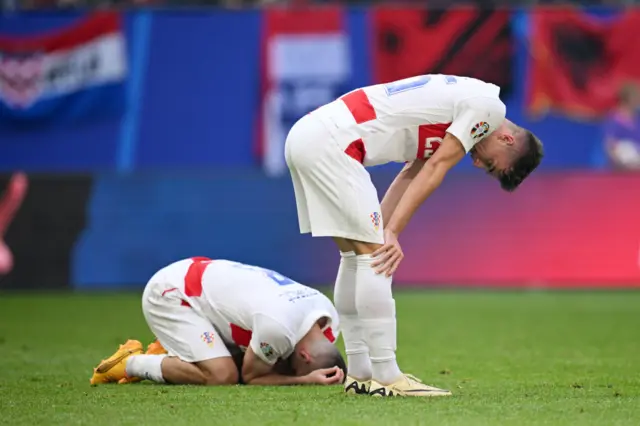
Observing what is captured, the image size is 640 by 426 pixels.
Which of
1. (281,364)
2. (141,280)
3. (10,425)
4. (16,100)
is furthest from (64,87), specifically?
(10,425)

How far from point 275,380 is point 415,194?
1486 mm

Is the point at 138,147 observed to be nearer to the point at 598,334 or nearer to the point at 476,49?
the point at 476,49

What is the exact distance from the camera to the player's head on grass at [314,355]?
6.73 metres

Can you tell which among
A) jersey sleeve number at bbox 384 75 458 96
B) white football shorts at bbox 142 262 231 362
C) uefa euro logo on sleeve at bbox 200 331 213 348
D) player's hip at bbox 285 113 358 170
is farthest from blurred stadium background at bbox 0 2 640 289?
player's hip at bbox 285 113 358 170

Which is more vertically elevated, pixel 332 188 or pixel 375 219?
pixel 332 188

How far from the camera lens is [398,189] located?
6.45 m

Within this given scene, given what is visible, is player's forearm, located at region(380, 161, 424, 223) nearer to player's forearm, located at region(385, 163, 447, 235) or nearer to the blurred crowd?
player's forearm, located at region(385, 163, 447, 235)

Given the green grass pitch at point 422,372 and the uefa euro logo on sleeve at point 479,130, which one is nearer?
the green grass pitch at point 422,372

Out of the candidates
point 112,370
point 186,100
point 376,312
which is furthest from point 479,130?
point 186,100

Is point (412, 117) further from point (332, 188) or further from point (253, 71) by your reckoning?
point (253, 71)

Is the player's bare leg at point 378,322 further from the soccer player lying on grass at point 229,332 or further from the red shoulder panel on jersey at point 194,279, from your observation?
the red shoulder panel on jersey at point 194,279

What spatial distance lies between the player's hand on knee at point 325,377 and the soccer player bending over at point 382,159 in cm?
52

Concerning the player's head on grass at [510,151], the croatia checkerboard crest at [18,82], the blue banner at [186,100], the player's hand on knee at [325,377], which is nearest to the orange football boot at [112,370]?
the player's hand on knee at [325,377]

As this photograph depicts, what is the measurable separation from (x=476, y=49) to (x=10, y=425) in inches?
558
